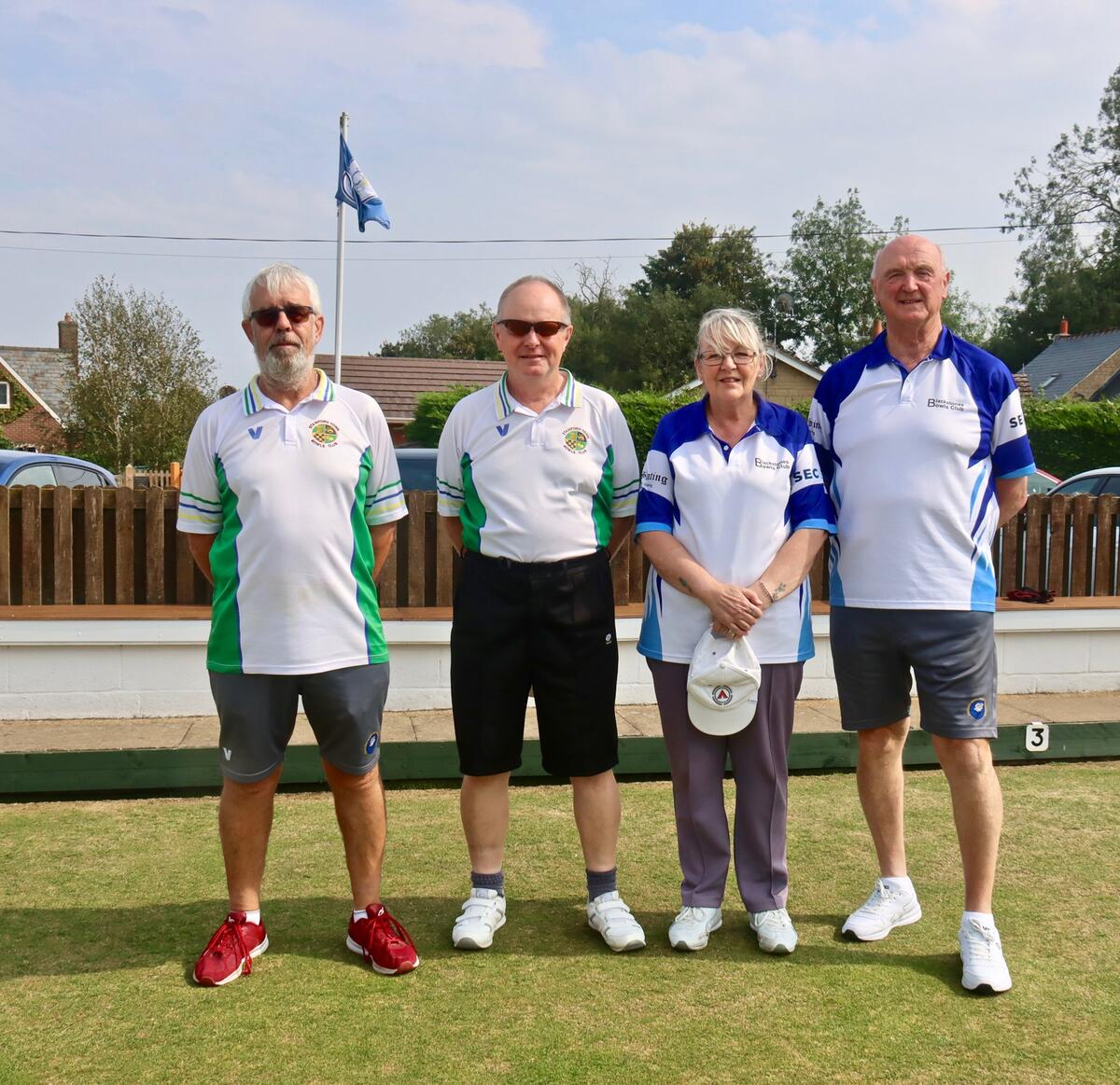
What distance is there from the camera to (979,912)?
3.21 metres

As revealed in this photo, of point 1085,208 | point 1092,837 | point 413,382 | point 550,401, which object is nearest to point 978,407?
point 550,401

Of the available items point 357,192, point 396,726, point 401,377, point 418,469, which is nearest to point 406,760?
point 396,726

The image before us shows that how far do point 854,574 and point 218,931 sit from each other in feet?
6.84

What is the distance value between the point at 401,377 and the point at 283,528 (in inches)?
1022

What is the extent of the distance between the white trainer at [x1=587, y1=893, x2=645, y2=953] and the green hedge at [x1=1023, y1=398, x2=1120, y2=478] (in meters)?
21.6

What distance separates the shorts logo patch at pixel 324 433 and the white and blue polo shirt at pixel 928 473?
145 centimetres

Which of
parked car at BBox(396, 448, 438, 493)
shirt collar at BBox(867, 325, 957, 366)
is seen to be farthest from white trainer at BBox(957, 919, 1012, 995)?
parked car at BBox(396, 448, 438, 493)

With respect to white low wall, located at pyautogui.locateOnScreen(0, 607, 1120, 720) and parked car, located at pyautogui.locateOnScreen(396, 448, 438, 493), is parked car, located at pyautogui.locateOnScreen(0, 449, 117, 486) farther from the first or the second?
white low wall, located at pyautogui.locateOnScreen(0, 607, 1120, 720)

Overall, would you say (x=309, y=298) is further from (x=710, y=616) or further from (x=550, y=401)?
(x=710, y=616)

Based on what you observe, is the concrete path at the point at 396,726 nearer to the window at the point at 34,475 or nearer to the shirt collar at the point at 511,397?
the shirt collar at the point at 511,397

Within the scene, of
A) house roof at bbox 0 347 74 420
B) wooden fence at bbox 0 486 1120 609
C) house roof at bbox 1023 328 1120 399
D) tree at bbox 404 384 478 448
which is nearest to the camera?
wooden fence at bbox 0 486 1120 609

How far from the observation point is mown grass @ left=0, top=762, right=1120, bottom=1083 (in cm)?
265

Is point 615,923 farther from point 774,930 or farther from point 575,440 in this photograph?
point 575,440

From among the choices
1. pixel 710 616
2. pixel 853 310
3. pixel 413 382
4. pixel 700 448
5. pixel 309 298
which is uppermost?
pixel 853 310
